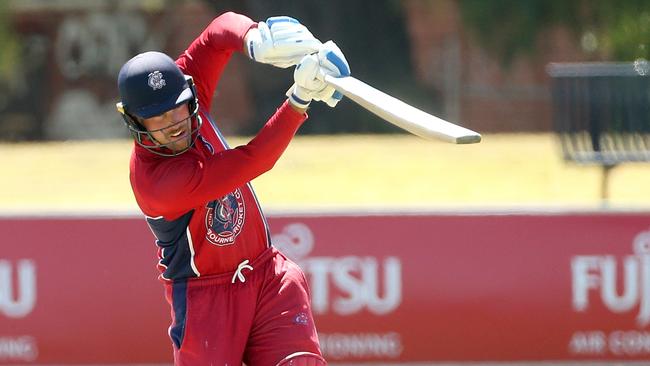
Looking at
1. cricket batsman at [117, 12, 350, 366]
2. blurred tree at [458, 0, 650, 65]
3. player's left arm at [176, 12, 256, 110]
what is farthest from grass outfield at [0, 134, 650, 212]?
cricket batsman at [117, 12, 350, 366]

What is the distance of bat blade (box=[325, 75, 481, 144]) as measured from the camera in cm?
377

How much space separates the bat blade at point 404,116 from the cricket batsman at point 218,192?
0.09 m

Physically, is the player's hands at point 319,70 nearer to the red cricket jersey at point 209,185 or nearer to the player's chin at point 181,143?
the red cricket jersey at point 209,185

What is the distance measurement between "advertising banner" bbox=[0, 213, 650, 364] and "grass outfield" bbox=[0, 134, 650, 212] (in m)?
1.81

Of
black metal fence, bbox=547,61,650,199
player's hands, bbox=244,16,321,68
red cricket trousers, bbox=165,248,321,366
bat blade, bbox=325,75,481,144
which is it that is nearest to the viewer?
bat blade, bbox=325,75,481,144

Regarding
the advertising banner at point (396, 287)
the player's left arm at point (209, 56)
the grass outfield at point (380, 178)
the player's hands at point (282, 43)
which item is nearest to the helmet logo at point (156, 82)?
the player's hands at point (282, 43)

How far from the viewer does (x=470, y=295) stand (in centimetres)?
741

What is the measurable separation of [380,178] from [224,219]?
6719 millimetres

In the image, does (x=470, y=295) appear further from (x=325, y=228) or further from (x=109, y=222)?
(x=109, y=222)

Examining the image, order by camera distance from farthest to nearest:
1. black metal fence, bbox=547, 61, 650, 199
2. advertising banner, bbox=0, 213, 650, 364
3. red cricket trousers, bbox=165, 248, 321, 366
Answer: black metal fence, bbox=547, 61, 650, 199 < advertising banner, bbox=0, 213, 650, 364 < red cricket trousers, bbox=165, 248, 321, 366

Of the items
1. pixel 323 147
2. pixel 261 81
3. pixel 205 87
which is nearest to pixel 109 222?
pixel 205 87

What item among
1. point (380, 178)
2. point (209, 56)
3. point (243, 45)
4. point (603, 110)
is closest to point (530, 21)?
point (380, 178)

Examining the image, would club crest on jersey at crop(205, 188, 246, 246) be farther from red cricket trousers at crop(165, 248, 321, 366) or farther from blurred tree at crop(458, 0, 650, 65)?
blurred tree at crop(458, 0, 650, 65)

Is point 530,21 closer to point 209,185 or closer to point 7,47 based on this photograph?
point 7,47
